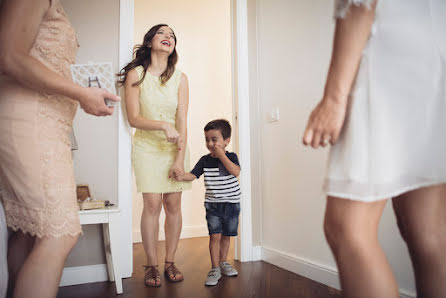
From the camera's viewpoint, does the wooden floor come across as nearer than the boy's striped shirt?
Yes

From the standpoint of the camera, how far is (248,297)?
1.61 m

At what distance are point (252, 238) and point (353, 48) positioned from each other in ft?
6.55

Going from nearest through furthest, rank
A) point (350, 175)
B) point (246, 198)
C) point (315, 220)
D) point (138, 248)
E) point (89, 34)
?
point (350, 175)
point (315, 220)
point (89, 34)
point (246, 198)
point (138, 248)

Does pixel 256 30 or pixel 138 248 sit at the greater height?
pixel 256 30

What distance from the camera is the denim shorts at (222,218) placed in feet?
6.86

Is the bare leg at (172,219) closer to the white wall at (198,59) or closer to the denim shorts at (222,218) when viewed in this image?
the denim shorts at (222,218)

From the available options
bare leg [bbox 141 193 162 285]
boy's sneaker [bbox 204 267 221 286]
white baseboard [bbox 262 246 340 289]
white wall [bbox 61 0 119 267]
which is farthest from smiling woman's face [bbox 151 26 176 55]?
white baseboard [bbox 262 246 340 289]

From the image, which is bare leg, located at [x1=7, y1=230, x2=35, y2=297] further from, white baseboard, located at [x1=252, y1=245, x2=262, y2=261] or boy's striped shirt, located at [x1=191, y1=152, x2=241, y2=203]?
white baseboard, located at [x1=252, y1=245, x2=262, y2=261]

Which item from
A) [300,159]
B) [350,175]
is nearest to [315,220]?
[300,159]

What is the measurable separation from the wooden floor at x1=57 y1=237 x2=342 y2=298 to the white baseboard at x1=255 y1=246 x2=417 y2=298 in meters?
0.03

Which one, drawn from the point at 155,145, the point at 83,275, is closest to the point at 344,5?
the point at 155,145

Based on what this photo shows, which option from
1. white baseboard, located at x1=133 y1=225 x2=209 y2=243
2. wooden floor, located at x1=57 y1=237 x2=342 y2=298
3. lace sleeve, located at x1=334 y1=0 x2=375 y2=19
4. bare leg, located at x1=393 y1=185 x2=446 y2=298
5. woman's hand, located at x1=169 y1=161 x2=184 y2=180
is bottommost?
white baseboard, located at x1=133 y1=225 x2=209 y2=243

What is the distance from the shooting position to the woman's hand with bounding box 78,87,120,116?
2.89ft

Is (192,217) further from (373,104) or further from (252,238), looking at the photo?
(373,104)
